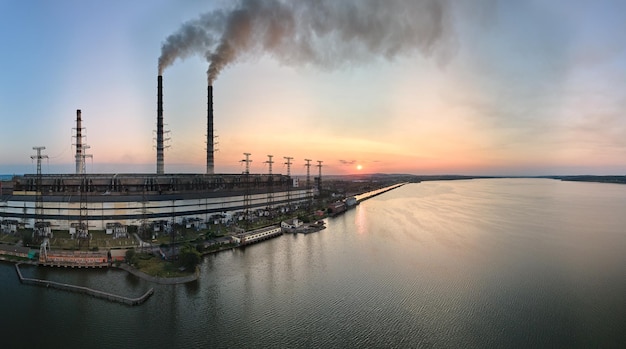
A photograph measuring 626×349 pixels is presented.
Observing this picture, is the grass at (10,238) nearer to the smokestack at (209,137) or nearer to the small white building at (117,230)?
the small white building at (117,230)

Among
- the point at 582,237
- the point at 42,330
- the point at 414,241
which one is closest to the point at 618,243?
the point at 582,237

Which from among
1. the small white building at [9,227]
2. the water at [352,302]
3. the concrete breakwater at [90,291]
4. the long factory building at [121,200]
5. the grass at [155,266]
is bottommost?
the water at [352,302]

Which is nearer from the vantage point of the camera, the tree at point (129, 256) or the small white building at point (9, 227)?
the tree at point (129, 256)

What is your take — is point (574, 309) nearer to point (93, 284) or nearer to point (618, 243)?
point (618, 243)

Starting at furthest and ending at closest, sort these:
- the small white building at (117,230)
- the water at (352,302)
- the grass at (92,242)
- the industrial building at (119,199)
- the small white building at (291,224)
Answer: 1. the small white building at (291,224)
2. the industrial building at (119,199)
3. the small white building at (117,230)
4. the grass at (92,242)
5. the water at (352,302)

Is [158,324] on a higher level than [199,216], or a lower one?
lower

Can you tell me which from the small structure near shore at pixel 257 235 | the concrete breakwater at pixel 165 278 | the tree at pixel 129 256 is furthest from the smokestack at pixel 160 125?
the concrete breakwater at pixel 165 278

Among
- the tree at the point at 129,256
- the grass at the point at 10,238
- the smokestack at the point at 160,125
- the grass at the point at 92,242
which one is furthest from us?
the smokestack at the point at 160,125

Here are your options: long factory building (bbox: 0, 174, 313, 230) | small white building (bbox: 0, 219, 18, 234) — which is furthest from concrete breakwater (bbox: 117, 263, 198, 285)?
small white building (bbox: 0, 219, 18, 234)

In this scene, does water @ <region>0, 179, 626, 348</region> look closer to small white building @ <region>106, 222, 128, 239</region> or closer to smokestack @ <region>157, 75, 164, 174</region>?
small white building @ <region>106, 222, 128, 239</region>
